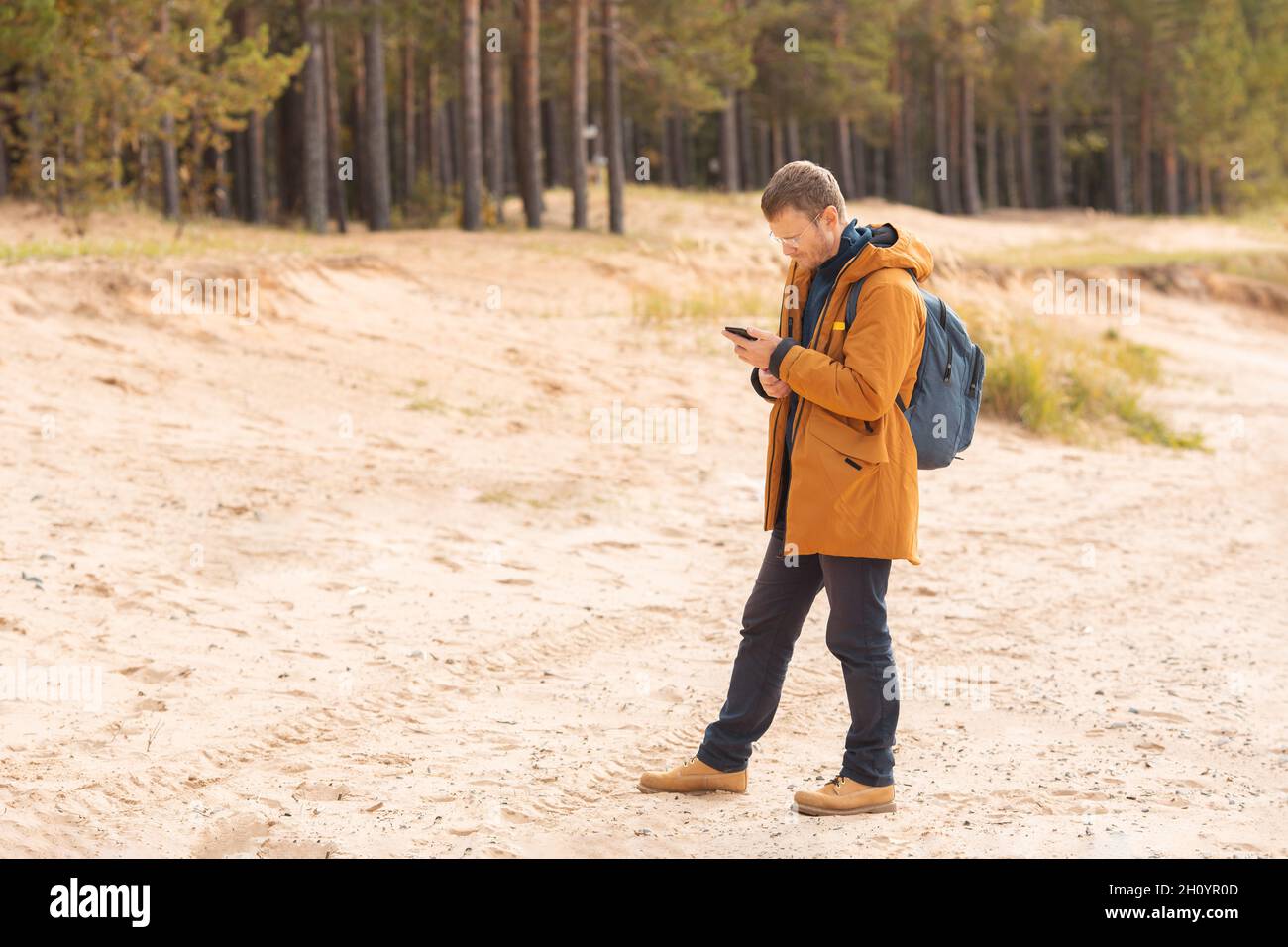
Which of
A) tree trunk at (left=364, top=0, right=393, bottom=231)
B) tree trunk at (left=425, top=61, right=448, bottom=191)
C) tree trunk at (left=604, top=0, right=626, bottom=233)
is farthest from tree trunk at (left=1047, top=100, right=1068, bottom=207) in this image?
tree trunk at (left=364, top=0, right=393, bottom=231)

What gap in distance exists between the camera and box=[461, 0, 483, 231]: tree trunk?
23641 mm

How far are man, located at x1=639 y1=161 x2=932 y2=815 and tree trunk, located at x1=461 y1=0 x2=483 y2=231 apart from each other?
20.2 meters

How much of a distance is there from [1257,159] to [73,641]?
51.5 meters

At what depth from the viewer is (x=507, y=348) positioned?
539 inches

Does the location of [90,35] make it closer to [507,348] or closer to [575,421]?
[507,348]

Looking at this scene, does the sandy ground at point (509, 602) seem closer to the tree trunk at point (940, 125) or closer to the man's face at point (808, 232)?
the man's face at point (808, 232)

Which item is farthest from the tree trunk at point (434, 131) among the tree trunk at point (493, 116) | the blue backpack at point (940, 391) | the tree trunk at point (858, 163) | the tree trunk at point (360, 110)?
the blue backpack at point (940, 391)

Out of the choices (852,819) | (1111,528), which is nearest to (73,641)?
(852,819)

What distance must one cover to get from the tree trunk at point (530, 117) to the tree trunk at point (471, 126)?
170cm

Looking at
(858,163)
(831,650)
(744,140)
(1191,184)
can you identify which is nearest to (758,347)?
(831,650)

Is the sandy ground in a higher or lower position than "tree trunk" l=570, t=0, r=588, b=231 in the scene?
lower

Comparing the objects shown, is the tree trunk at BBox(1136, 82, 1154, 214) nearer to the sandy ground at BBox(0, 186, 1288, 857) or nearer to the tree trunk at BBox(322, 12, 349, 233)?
the tree trunk at BBox(322, 12, 349, 233)

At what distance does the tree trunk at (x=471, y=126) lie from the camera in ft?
77.6

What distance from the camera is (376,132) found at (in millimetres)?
25297
